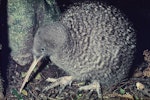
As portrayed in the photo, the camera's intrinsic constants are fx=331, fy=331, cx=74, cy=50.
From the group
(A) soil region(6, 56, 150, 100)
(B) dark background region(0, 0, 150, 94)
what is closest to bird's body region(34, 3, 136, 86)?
(A) soil region(6, 56, 150, 100)

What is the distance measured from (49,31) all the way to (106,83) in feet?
3.46

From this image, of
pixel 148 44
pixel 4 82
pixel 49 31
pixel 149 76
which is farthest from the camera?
pixel 148 44

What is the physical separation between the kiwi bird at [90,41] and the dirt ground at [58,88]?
270 mm

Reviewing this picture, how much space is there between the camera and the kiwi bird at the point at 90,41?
375cm

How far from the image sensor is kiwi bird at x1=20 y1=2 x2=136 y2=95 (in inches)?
148

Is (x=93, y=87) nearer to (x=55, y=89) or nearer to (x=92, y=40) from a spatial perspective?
(x=55, y=89)

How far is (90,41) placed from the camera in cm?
380

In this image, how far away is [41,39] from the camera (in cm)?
370

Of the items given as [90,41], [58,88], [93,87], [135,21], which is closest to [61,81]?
[58,88]

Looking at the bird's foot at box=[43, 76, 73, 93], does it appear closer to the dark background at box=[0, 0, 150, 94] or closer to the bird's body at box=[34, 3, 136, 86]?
the bird's body at box=[34, 3, 136, 86]

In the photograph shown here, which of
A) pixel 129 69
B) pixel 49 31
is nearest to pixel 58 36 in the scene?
pixel 49 31

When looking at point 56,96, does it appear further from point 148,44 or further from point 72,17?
point 148,44

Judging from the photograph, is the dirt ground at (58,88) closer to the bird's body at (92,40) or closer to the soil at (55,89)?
the soil at (55,89)

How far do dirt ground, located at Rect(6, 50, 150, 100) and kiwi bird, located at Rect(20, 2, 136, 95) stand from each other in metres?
0.27
